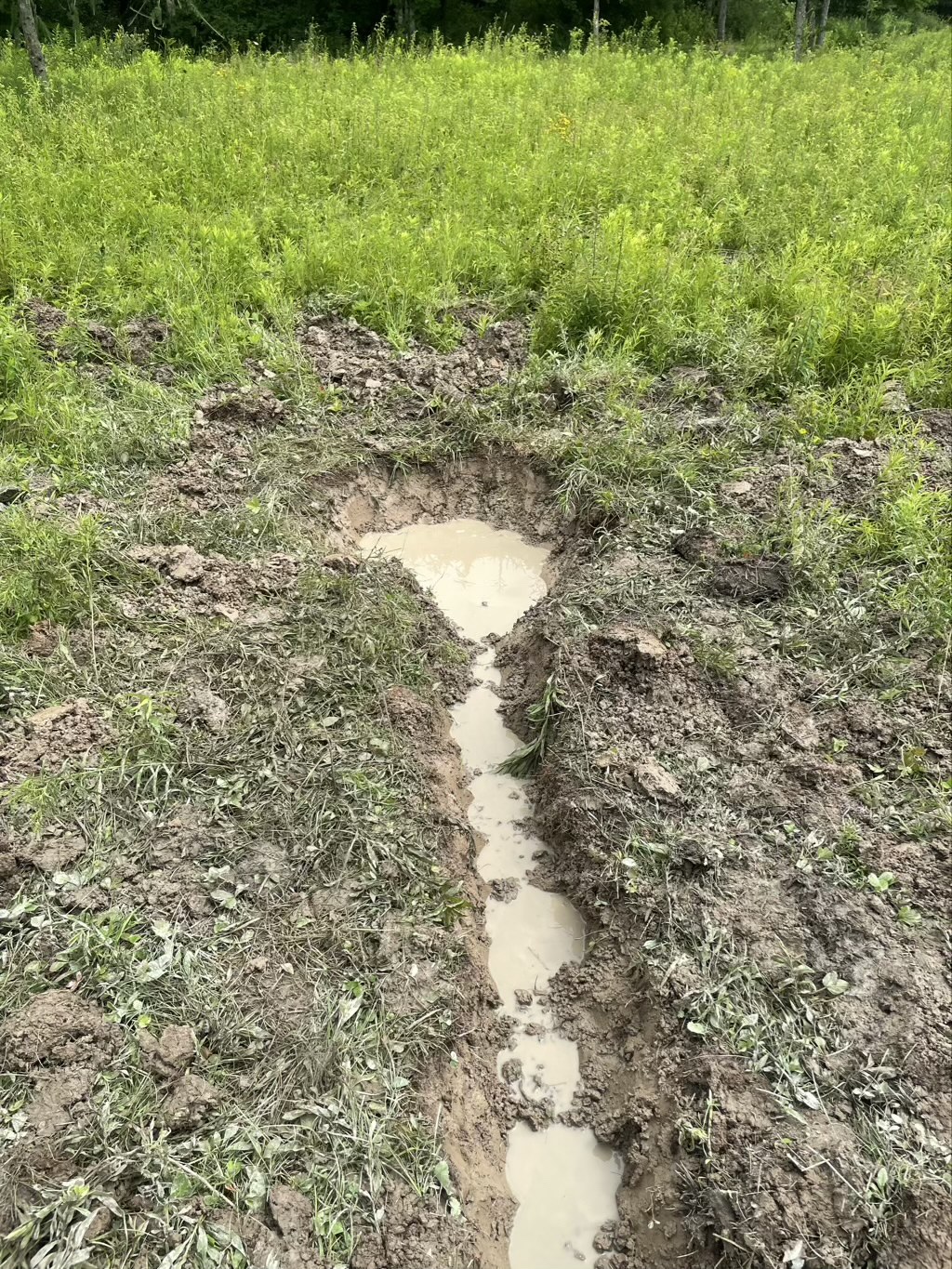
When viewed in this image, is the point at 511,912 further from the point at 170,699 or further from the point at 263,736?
the point at 170,699

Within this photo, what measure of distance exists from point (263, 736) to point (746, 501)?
298 cm

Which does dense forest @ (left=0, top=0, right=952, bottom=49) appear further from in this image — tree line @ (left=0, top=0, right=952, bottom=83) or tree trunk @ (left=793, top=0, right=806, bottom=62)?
tree trunk @ (left=793, top=0, right=806, bottom=62)

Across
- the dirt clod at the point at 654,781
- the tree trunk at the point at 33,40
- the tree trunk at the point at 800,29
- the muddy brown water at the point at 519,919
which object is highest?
the tree trunk at the point at 800,29

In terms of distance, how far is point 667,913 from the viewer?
302cm

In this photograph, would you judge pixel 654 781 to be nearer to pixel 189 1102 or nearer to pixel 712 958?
pixel 712 958

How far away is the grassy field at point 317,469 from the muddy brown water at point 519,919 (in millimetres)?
316

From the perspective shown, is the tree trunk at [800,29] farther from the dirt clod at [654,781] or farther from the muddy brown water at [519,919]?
the dirt clod at [654,781]

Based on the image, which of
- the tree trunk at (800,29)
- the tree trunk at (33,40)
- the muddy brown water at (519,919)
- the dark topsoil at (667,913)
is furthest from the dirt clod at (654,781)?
the tree trunk at (800,29)

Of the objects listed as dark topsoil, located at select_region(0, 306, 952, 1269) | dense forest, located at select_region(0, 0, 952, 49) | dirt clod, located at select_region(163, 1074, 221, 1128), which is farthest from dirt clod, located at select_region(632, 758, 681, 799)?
dense forest, located at select_region(0, 0, 952, 49)

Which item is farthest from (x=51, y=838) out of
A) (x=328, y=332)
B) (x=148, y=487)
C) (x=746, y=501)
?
(x=328, y=332)

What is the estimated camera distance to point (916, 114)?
8930mm

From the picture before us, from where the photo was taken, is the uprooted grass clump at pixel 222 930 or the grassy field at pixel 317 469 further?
the grassy field at pixel 317 469

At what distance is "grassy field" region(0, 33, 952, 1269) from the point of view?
2.57 meters

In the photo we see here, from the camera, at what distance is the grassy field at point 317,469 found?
8.43 ft
